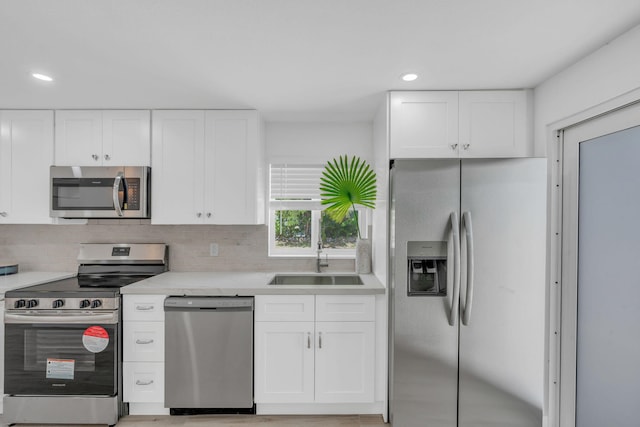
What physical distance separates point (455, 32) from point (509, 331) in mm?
1762

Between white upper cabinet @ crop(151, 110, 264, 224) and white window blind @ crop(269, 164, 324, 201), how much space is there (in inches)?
18.3

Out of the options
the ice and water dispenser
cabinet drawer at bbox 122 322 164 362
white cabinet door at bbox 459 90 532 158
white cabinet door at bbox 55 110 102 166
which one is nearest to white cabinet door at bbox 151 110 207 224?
white cabinet door at bbox 55 110 102 166

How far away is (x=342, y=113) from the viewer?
301cm

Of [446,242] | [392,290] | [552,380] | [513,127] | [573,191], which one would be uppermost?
[513,127]

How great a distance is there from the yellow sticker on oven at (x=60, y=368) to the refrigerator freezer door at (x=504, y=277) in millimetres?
2577

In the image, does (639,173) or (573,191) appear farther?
(573,191)

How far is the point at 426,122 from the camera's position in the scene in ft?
8.14

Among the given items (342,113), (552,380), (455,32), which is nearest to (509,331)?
(552,380)

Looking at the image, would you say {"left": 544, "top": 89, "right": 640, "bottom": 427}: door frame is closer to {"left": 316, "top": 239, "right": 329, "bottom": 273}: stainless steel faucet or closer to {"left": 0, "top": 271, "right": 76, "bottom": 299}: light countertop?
{"left": 316, "top": 239, "right": 329, "bottom": 273}: stainless steel faucet

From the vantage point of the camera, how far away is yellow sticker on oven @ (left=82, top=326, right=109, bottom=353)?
241 cm

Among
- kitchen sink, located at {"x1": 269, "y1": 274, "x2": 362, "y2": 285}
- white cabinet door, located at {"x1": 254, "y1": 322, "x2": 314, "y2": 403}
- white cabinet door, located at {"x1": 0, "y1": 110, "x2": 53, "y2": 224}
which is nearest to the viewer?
white cabinet door, located at {"x1": 254, "y1": 322, "x2": 314, "y2": 403}

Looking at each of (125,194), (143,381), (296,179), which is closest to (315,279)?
(296,179)

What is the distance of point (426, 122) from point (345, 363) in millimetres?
1799

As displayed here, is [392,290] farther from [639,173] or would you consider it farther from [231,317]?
[639,173]
